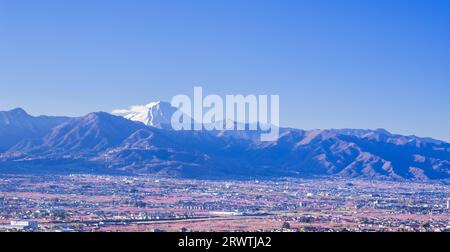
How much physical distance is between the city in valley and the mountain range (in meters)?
28.3

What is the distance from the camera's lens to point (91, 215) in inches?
2245

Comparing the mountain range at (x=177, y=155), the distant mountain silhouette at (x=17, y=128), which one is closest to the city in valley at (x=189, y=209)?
the mountain range at (x=177, y=155)

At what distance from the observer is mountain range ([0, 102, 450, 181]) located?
477ft

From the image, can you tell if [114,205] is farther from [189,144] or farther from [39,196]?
[189,144]

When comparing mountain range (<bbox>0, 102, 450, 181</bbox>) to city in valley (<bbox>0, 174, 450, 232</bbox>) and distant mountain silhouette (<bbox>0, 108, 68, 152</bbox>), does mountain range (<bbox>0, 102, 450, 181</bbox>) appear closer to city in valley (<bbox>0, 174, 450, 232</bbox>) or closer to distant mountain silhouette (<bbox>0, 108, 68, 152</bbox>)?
distant mountain silhouette (<bbox>0, 108, 68, 152</bbox>)

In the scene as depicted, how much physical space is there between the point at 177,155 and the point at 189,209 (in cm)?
9007

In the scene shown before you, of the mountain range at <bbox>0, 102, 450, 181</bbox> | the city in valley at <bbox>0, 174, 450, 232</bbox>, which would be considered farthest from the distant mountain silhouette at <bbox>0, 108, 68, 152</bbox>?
the city in valley at <bbox>0, 174, 450, 232</bbox>

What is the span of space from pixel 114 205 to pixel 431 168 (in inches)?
4744

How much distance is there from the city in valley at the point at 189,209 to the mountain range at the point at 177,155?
28.3m

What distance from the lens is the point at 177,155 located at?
158 meters

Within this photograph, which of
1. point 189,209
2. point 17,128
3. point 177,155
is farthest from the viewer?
point 17,128

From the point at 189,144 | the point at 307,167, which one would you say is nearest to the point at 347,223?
the point at 307,167

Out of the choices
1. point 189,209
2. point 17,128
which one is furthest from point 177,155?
point 189,209

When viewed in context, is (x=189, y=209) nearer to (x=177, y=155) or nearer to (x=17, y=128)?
(x=177, y=155)
